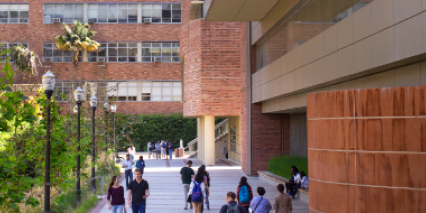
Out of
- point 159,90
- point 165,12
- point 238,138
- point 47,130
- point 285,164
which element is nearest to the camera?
point 47,130

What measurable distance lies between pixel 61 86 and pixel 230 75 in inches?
910

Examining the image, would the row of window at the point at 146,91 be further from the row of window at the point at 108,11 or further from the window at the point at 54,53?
the row of window at the point at 108,11

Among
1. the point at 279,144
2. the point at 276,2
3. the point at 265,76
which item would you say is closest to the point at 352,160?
the point at 276,2

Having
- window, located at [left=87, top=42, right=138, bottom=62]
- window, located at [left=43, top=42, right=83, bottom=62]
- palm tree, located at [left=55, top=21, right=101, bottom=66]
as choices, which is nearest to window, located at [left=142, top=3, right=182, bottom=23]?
window, located at [left=87, top=42, right=138, bottom=62]

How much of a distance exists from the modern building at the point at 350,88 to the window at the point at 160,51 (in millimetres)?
24642

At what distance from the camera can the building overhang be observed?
2067 cm

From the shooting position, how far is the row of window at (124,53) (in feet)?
162

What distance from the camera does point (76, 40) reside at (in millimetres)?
47188

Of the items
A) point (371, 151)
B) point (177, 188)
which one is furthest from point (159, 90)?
point (371, 151)

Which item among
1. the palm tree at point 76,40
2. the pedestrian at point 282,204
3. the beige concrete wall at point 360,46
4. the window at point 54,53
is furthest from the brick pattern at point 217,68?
the pedestrian at point 282,204

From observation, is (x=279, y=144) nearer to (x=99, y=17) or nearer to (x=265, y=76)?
(x=265, y=76)

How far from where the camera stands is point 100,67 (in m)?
48.7

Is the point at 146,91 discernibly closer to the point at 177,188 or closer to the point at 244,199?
the point at 177,188

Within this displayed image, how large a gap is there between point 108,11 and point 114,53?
4.27 m
